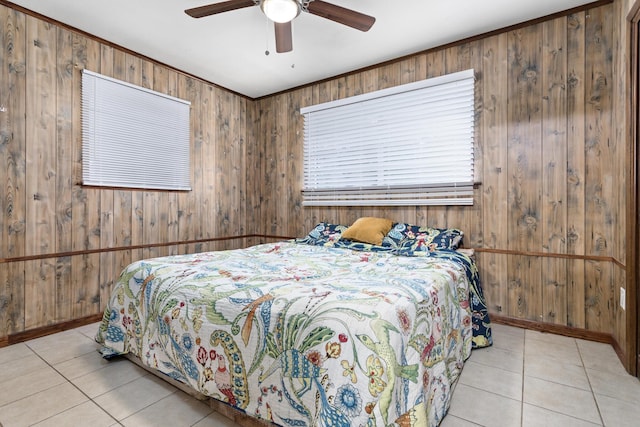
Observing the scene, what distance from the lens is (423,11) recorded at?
8.16ft

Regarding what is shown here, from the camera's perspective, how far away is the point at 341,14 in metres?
2.07

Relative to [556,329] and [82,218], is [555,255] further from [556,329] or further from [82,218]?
[82,218]

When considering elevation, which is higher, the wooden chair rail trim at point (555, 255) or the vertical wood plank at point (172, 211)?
the vertical wood plank at point (172, 211)

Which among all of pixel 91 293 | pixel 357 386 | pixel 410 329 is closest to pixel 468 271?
pixel 410 329

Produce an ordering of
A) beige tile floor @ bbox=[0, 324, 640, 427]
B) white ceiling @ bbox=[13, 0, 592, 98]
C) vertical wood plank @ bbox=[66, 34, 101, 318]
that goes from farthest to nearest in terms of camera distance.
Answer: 1. vertical wood plank @ bbox=[66, 34, 101, 318]
2. white ceiling @ bbox=[13, 0, 592, 98]
3. beige tile floor @ bbox=[0, 324, 640, 427]

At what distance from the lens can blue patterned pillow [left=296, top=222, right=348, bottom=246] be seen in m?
3.23

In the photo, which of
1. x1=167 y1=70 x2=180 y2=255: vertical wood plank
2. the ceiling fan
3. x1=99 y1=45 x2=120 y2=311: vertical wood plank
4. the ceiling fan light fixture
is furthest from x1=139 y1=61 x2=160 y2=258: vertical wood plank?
the ceiling fan light fixture

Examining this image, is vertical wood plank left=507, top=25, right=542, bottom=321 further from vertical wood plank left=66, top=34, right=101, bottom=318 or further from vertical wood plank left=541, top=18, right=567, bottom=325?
vertical wood plank left=66, top=34, right=101, bottom=318

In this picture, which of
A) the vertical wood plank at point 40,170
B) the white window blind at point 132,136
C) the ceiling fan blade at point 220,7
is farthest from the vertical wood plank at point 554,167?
the vertical wood plank at point 40,170

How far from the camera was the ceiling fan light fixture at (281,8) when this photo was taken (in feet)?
→ 6.26

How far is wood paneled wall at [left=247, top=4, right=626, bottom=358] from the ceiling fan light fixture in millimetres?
1644

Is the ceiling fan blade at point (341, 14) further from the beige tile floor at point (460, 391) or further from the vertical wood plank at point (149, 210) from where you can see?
the beige tile floor at point (460, 391)

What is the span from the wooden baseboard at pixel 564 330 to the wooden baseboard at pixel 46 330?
3.62 meters

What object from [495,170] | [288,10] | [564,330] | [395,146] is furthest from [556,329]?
[288,10]
